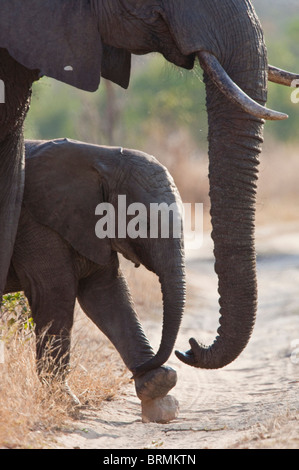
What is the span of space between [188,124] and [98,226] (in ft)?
57.6

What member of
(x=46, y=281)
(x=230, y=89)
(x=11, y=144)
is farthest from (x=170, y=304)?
(x=230, y=89)

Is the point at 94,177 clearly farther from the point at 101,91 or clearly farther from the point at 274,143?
the point at 101,91

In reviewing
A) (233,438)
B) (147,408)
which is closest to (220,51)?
(233,438)

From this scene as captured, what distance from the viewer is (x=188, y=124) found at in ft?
77.2

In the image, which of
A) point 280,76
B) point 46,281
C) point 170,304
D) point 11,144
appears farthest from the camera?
point 46,281

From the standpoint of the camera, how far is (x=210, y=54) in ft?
13.9

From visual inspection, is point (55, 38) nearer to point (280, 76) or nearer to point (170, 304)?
point (280, 76)

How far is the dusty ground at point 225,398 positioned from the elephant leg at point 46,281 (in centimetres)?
51

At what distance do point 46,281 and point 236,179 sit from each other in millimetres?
1996

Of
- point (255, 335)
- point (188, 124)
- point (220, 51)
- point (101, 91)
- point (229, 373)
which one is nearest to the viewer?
point (220, 51)

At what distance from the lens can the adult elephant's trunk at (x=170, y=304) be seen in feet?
18.9

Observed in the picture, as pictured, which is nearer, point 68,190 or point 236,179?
point 236,179

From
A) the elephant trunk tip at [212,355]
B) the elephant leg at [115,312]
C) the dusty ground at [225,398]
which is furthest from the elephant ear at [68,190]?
the elephant trunk tip at [212,355]

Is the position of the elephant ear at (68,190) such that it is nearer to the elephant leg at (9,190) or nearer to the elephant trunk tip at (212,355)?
the elephant leg at (9,190)
